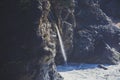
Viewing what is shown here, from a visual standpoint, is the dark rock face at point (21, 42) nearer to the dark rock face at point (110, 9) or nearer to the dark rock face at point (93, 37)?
the dark rock face at point (93, 37)

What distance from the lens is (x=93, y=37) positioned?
23.1 m

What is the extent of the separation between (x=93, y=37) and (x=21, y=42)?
1077 centimetres

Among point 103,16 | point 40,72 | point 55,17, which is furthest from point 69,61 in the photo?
point 40,72

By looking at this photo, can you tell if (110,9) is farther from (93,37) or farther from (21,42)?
(21,42)

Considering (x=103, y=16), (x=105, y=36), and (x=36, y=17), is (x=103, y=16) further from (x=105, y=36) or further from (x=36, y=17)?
(x=36, y=17)

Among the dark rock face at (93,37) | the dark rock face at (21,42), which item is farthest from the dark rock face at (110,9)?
the dark rock face at (21,42)

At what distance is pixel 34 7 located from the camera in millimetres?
13383

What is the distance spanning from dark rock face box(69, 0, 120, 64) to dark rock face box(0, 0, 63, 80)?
8.66 m

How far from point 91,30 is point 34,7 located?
1062cm

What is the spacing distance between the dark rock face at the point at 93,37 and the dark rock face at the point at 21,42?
8.66 m

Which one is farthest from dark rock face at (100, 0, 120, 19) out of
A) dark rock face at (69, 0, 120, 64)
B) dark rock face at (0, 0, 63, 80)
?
dark rock face at (0, 0, 63, 80)

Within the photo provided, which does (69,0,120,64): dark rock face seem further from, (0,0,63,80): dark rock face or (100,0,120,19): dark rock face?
(0,0,63,80): dark rock face

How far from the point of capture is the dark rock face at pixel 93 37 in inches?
863

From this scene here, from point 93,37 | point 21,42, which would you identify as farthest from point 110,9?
point 21,42
